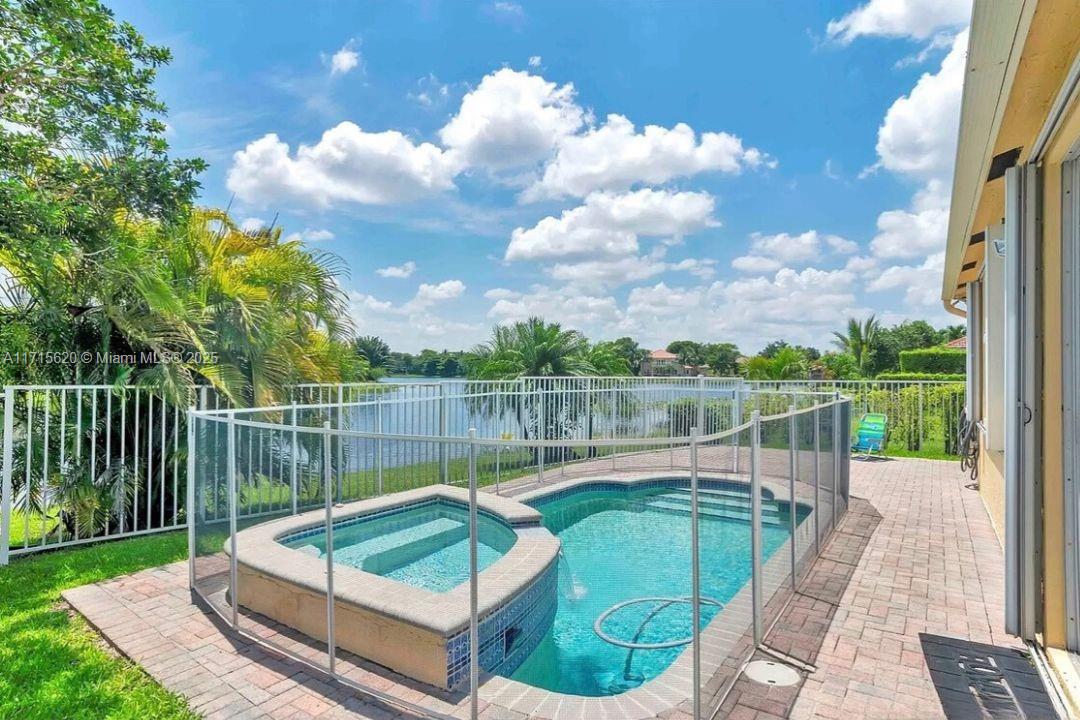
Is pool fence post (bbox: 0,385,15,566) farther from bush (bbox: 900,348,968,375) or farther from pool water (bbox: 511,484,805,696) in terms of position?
bush (bbox: 900,348,968,375)

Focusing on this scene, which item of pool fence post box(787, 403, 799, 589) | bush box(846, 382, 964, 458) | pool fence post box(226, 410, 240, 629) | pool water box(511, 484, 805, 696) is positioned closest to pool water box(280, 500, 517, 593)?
pool fence post box(226, 410, 240, 629)

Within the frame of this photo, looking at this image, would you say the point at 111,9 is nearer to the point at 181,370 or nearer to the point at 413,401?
the point at 181,370

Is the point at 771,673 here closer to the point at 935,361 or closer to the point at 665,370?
the point at 935,361

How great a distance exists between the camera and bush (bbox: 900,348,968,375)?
928 inches

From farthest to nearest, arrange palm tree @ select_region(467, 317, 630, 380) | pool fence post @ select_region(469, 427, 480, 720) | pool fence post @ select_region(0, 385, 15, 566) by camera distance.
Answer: palm tree @ select_region(467, 317, 630, 380) < pool fence post @ select_region(0, 385, 15, 566) < pool fence post @ select_region(469, 427, 480, 720)

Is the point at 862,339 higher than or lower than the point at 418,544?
higher

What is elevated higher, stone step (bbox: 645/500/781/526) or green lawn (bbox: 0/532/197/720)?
stone step (bbox: 645/500/781/526)

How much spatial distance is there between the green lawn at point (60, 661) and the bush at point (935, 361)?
93.4 feet

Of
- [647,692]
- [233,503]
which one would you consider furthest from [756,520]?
[233,503]

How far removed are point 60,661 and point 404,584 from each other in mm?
2241

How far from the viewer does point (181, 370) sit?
248 inches

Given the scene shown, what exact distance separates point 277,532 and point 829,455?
5.57 metres

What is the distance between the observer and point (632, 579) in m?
3.11

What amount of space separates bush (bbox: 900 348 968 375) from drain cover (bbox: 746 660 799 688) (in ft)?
84.6
